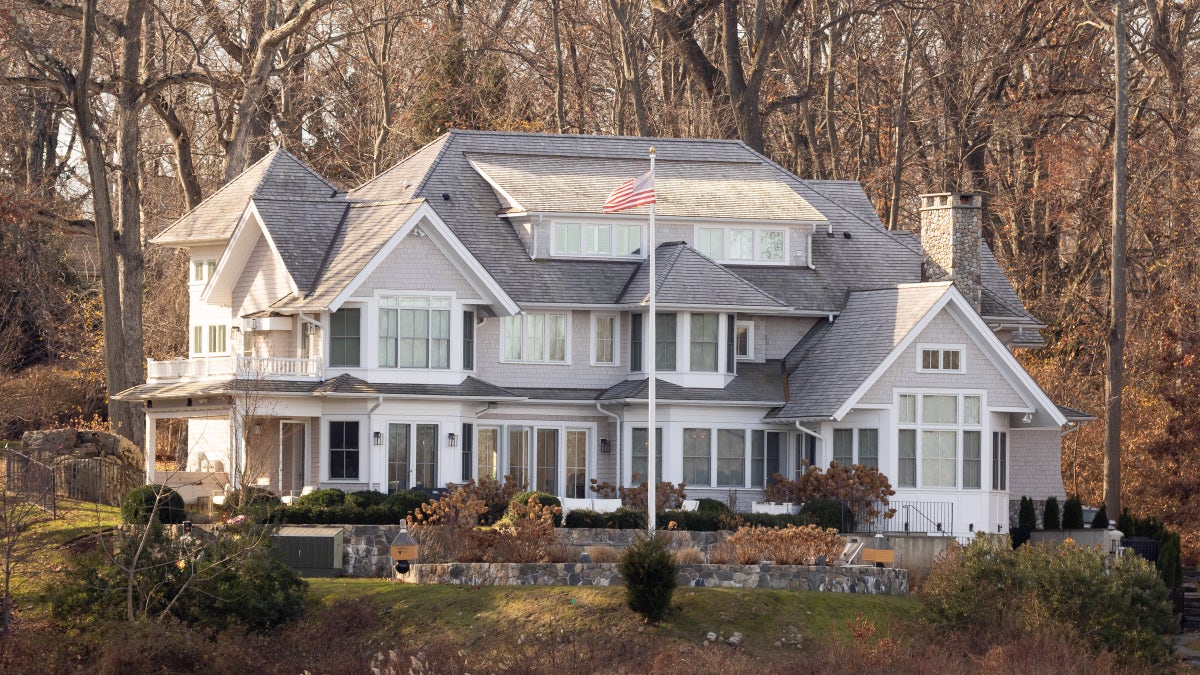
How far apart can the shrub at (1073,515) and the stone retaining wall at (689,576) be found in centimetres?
1087

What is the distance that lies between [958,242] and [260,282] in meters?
17.8

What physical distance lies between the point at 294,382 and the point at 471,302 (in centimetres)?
467

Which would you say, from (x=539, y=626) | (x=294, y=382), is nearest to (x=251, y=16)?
(x=294, y=382)

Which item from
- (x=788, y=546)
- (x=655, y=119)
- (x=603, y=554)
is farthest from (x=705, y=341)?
(x=655, y=119)

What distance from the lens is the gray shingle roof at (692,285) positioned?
4722cm

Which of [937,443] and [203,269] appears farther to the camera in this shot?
[203,269]

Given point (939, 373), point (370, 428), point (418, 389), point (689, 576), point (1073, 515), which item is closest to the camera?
point (689, 576)

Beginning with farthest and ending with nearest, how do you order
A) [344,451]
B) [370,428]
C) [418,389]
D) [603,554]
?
[418,389], [344,451], [370,428], [603,554]

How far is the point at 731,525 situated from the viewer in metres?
41.7

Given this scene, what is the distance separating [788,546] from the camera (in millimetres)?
38469

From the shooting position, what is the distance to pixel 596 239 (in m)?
49.8

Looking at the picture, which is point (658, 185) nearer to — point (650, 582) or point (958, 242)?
point (958, 242)

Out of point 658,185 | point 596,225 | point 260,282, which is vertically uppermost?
point 658,185

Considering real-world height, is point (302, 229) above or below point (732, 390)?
above
